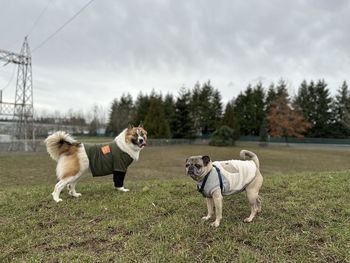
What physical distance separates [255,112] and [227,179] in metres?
53.3

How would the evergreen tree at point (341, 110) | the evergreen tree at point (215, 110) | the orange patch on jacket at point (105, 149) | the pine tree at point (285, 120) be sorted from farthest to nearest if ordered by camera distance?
the evergreen tree at point (215, 110) < the evergreen tree at point (341, 110) < the pine tree at point (285, 120) < the orange patch on jacket at point (105, 149)

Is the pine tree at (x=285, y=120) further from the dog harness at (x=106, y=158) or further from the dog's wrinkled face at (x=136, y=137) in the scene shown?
the dog harness at (x=106, y=158)

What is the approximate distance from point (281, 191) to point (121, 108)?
5757cm

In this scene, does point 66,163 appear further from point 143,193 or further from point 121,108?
point 121,108

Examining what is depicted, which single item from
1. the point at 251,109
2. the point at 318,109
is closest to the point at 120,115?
the point at 251,109

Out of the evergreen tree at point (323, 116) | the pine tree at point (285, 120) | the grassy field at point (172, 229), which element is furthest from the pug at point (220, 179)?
the evergreen tree at point (323, 116)

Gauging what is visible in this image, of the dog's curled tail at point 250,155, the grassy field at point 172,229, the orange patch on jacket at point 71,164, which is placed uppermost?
the dog's curled tail at point 250,155

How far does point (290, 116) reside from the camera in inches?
1853

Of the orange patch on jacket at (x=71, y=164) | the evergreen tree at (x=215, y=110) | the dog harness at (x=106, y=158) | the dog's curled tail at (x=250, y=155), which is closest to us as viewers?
the dog's curled tail at (x=250, y=155)

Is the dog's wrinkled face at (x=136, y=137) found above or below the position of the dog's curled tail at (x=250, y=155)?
above

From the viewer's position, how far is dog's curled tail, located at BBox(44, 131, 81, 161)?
16.4 feet

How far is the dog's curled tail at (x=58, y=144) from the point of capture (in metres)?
A: 5.01

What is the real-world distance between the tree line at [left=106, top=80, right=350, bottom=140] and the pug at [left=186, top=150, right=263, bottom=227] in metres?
37.9

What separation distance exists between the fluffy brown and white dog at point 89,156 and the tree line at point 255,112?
36.0 meters
